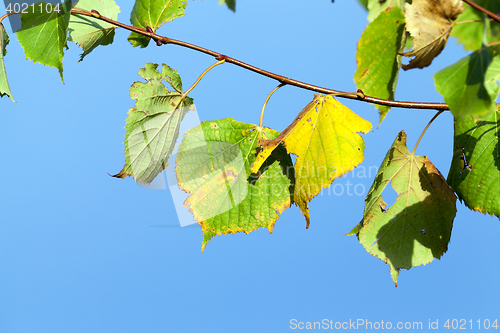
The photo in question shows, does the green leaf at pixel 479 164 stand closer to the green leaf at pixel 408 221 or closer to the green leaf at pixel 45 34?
the green leaf at pixel 408 221

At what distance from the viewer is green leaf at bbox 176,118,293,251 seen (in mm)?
462

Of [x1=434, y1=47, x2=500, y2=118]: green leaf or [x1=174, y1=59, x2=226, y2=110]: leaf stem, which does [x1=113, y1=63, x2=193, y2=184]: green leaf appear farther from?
[x1=434, y1=47, x2=500, y2=118]: green leaf

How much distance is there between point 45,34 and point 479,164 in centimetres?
53

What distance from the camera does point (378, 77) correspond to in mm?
405

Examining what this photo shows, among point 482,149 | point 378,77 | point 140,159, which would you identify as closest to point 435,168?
point 482,149

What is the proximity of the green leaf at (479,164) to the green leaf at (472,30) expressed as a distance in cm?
18

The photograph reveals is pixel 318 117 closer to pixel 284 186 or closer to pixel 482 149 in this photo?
pixel 284 186

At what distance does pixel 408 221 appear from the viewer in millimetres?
486

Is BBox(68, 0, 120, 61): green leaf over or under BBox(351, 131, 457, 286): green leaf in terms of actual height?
over

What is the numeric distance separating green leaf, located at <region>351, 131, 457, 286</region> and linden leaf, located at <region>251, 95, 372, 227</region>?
74 mm

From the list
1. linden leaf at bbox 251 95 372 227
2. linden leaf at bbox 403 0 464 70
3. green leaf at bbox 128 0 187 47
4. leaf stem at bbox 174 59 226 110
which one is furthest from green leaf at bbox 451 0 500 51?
green leaf at bbox 128 0 187 47

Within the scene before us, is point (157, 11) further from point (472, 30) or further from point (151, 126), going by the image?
point (472, 30)

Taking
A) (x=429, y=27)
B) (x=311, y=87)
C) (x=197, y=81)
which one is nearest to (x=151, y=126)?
(x=197, y=81)

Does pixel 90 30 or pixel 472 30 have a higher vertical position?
pixel 90 30
